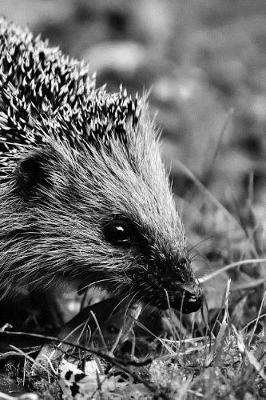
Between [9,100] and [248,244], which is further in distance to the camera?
[248,244]

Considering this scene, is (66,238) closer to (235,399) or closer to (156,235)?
(156,235)

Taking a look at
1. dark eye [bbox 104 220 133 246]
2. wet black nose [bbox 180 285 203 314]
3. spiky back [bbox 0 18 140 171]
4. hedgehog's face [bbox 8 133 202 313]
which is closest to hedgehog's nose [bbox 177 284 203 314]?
wet black nose [bbox 180 285 203 314]

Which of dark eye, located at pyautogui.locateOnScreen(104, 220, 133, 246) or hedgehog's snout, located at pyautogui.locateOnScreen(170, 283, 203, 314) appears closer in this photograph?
hedgehog's snout, located at pyautogui.locateOnScreen(170, 283, 203, 314)

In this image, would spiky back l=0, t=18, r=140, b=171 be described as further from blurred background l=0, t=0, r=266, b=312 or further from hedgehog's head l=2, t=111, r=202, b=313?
blurred background l=0, t=0, r=266, b=312

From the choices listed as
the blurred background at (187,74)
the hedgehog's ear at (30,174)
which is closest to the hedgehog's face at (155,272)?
the hedgehog's ear at (30,174)

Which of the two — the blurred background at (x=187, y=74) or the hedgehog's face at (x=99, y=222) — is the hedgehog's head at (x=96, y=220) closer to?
the hedgehog's face at (x=99, y=222)

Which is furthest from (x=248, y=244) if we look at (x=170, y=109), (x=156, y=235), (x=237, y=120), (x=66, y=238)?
(x=237, y=120)
